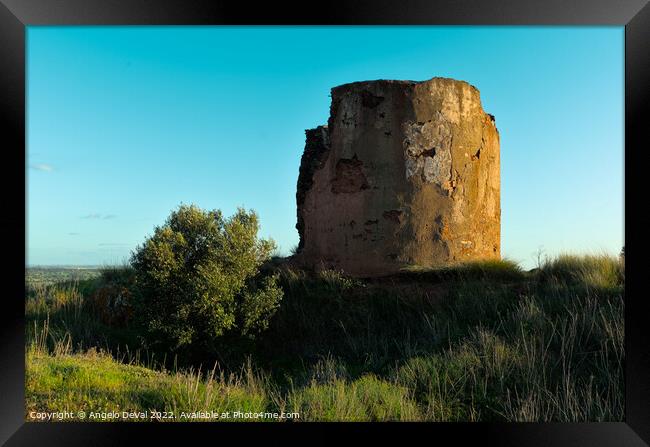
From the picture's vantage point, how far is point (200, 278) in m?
6.65

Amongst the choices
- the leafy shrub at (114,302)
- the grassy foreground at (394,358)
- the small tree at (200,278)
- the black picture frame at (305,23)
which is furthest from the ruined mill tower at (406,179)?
the black picture frame at (305,23)

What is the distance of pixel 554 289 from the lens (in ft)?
23.0

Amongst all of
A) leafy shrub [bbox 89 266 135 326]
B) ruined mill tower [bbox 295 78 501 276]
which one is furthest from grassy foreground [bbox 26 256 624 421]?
ruined mill tower [bbox 295 78 501 276]

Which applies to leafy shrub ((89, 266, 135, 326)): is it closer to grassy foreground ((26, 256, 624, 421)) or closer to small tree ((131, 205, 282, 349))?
grassy foreground ((26, 256, 624, 421))

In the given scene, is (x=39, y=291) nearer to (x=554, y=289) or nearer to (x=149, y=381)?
(x=149, y=381)

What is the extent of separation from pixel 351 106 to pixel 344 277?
2.98m

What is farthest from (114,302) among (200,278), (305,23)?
(305,23)

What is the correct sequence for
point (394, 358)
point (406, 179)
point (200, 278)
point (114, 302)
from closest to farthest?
point (394, 358) → point (200, 278) → point (406, 179) → point (114, 302)

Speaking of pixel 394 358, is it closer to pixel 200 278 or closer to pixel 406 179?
pixel 200 278

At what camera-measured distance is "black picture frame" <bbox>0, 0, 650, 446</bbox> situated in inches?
132

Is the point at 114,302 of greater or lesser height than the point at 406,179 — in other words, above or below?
below

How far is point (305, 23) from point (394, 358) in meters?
3.88

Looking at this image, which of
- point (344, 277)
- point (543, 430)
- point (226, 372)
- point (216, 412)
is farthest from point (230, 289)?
point (543, 430)

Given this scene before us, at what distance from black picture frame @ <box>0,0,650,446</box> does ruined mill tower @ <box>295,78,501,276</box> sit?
15.1 feet
